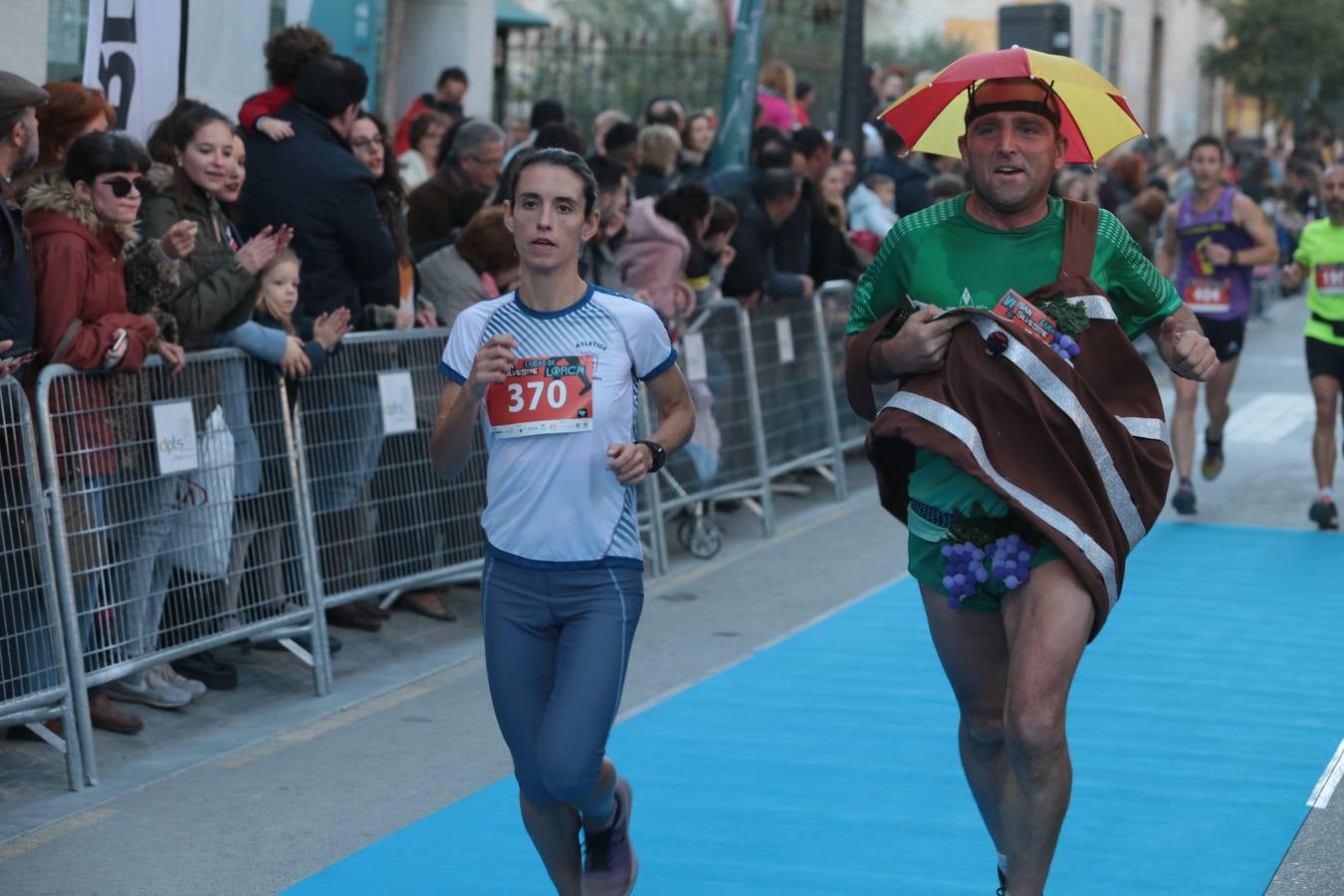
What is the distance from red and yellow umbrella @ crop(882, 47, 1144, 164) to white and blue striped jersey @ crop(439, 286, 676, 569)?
2.84 ft

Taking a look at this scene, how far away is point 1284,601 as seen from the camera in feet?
31.5

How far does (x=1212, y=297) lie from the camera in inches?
466

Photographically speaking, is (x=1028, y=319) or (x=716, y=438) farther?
(x=716, y=438)

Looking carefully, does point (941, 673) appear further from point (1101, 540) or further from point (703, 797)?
point (1101, 540)

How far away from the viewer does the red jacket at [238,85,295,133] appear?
807 centimetres

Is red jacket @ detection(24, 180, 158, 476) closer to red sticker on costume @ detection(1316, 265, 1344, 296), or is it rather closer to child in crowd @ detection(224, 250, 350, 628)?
child in crowd @ detection(224, 250, 350, 628)

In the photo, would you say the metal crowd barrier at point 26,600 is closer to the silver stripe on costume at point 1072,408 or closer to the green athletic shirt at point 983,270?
the green athletic shirt at point 983,270

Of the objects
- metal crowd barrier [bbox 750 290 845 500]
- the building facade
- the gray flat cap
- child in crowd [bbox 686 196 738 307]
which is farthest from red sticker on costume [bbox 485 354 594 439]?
the building facade

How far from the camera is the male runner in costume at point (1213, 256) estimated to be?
38.3 ft

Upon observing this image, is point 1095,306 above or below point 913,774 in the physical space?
above

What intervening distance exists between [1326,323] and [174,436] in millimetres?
6949

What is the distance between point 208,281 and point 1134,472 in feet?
11.9

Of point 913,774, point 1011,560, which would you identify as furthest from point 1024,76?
point 913,774

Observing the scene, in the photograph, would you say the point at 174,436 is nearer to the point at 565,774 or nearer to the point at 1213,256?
the point at 565,774
